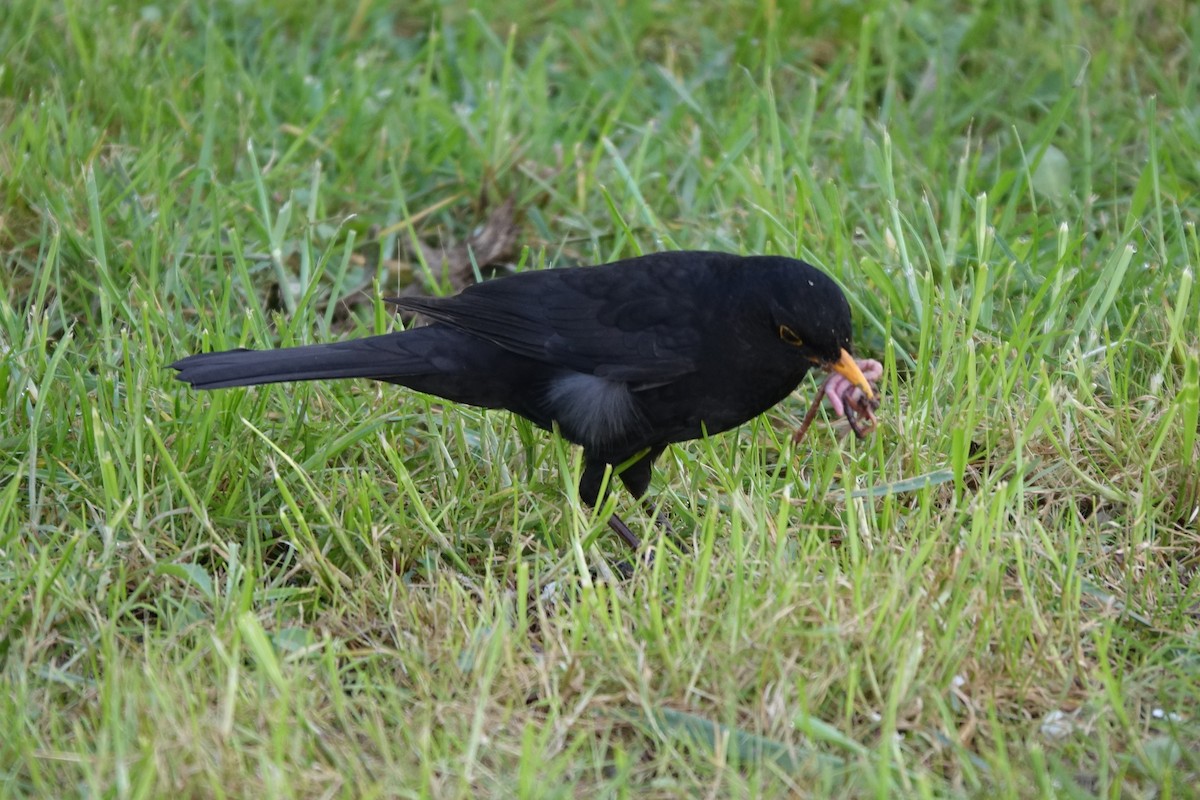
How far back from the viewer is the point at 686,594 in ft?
10.9

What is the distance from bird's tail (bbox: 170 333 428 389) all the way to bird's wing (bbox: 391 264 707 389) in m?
0.18

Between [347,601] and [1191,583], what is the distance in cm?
209

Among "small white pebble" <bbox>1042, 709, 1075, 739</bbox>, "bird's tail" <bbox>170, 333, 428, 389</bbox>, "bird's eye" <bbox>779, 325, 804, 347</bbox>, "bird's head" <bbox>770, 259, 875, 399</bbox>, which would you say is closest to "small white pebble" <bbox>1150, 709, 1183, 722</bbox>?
"small white pebble" <bbox>1042, 709, 1075, 739</bbox>

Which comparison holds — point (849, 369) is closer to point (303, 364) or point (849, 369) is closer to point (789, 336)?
point (789, 336)

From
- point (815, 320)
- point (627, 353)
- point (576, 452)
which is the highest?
point (815, 320)

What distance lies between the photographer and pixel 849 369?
3.86 m

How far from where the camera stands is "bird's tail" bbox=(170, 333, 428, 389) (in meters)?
3.69

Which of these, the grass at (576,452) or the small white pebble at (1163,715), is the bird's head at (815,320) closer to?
the grass at (576,452)

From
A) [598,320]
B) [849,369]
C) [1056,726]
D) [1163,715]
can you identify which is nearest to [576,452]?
[598,320]

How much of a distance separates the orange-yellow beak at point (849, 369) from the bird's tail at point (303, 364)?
1143 mm

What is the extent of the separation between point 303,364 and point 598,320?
0.85 m

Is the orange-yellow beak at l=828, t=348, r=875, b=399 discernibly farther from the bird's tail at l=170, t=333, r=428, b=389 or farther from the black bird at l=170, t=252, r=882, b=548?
the bird's tail at l=170, t=333, r=428, b=389

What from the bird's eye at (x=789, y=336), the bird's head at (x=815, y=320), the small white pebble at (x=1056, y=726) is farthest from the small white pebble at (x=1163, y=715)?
the bird's eye at (x=789, y=336)

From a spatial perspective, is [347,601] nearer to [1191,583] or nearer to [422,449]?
[422,449]
